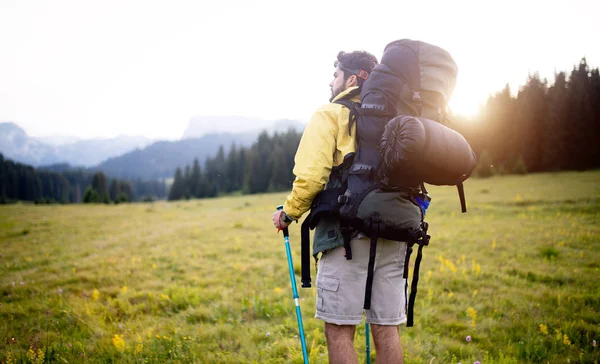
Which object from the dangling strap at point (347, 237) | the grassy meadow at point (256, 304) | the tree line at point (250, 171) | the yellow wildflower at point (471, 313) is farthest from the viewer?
the tree line at point (250, 171)

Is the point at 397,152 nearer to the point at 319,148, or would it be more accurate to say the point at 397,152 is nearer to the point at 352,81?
the point at 319,148

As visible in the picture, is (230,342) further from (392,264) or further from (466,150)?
(466,150)

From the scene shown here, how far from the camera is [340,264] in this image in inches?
111

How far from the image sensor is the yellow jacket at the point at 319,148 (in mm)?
2797

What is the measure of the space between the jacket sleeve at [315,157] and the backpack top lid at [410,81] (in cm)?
37

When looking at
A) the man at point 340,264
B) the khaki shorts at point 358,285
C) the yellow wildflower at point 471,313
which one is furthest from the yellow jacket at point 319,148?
the yellow wildflower at point 471,313

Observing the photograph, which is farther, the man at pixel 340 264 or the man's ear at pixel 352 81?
the man's ear at pixel 352 81

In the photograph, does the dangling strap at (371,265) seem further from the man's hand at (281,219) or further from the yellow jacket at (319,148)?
the man's hand at (281,219)

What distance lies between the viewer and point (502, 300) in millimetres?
5648

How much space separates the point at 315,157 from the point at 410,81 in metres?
1.04

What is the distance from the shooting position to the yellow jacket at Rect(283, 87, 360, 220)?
9.18 ft

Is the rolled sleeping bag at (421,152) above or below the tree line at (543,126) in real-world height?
below

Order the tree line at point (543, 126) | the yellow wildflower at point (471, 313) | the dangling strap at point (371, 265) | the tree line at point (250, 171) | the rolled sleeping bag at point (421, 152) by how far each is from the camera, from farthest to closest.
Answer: the tree line at point (250, 171) < the tree line at point (543, 126) < the yellow wildflower at point (471, 313) < the dangling strap at point (371, 265) < the rolled sleeping bag at point (421, 152)

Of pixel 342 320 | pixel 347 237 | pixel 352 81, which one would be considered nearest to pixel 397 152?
pixel 347 237
